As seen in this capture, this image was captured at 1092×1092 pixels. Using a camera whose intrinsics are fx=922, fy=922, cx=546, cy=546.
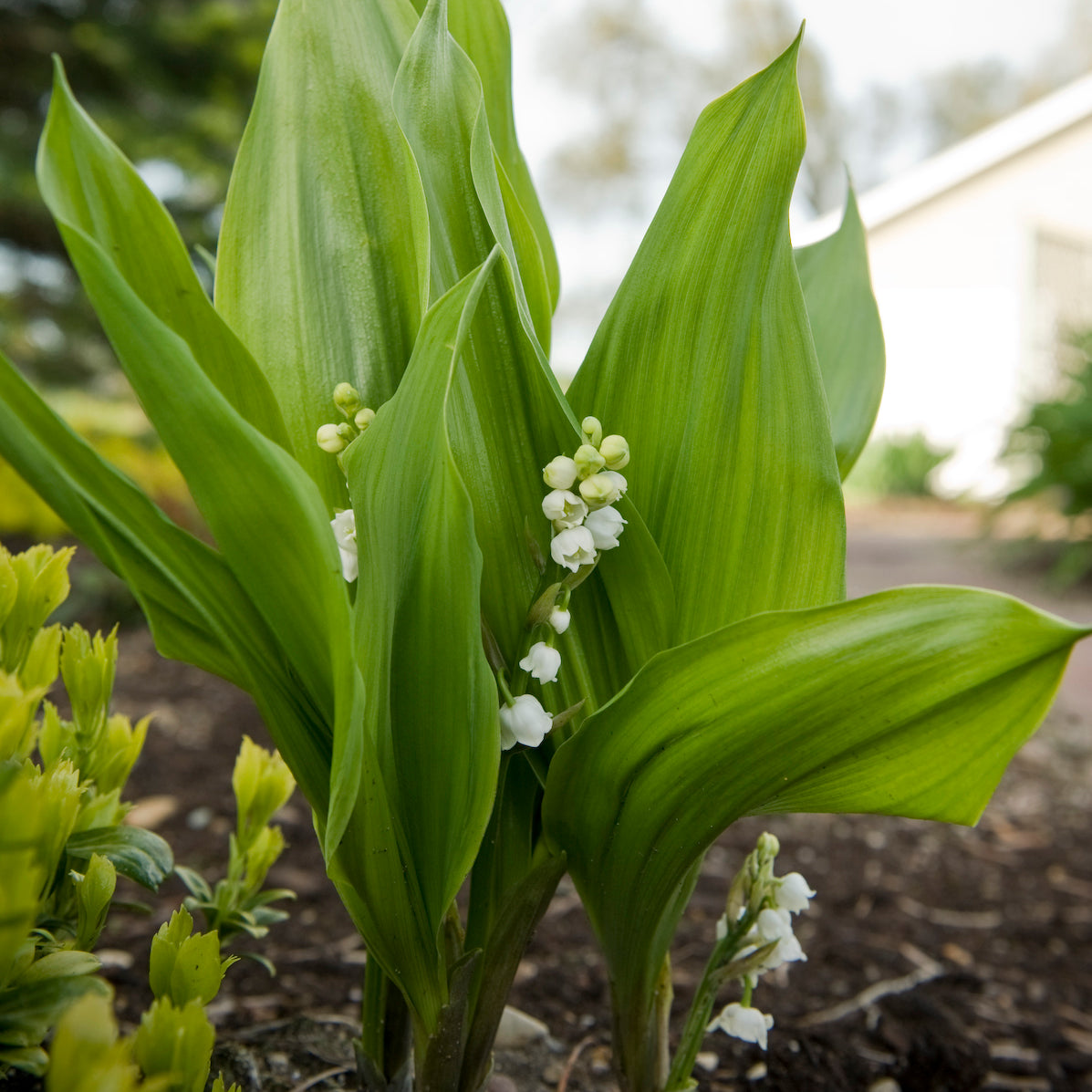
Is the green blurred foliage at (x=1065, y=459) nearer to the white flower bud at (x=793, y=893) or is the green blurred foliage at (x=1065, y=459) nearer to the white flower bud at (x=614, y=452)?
the white flower bud at (x=793, y=893)

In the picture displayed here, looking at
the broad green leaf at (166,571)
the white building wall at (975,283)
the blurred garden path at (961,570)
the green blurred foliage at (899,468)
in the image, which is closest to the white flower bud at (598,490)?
the broad green leaf at (166,571)

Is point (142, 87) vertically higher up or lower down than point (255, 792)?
higher up

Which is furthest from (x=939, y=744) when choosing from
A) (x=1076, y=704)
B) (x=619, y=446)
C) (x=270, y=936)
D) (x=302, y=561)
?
(x=1076, y=704)

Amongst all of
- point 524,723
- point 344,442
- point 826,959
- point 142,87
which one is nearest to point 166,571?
point 344,442

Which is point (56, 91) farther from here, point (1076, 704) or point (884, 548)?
point (884, 548)

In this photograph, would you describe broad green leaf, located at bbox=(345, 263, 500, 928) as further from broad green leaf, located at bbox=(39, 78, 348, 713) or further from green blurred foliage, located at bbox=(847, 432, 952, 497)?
green blurred foliage, located at bbox=(847, 432, 952, 497)

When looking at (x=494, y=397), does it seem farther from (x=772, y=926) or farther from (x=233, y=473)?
(x=772, y=926)

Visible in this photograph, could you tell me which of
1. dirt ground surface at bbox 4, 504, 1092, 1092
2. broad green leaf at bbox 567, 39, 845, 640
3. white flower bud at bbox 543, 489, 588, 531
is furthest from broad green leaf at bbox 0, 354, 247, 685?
dirt ground surface at bbox 4, 504, 1092, 1092
